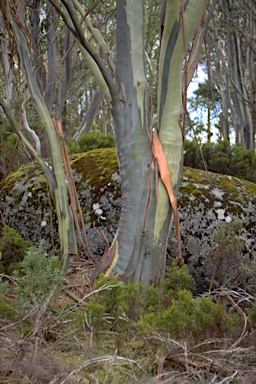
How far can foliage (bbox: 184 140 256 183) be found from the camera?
615 centimetres

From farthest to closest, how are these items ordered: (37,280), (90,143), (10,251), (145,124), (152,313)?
1. (90,143)
2. (10,251)
3. (145,124)
4. (37,280)
5. (152,313)

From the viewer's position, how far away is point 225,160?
614cm

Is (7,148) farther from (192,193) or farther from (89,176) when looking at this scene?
(192,193)

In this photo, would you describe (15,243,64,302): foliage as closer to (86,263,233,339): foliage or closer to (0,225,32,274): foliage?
(86,263,233,339): foliage

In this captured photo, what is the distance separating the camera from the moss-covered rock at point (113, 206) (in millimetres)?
4113

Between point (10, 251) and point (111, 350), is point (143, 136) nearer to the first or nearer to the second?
point (10, 251)

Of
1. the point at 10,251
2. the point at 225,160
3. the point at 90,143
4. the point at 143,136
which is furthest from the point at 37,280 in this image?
the point at 90,143

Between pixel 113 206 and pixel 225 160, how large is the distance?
2.45m

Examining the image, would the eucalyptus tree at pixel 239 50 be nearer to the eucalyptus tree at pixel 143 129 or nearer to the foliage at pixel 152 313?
the eucalyptus tree at pixel 143 129

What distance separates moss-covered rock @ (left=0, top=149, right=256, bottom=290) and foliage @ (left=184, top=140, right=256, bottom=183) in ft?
4.46

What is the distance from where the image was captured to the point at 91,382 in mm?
1791

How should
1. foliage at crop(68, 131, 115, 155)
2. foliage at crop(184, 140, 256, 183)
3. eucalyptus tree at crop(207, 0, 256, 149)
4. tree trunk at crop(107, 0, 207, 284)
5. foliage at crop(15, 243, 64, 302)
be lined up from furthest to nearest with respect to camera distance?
eucalyptus tree at crop(207, 0, 256, 149)
foliage at crop(68, 131, 115, 155)
foliage at crop(184, 140, 256, 183)
tree trunk at crop(107, 0, 207, 284)
foliage at crop(15, 243, 64, 302)

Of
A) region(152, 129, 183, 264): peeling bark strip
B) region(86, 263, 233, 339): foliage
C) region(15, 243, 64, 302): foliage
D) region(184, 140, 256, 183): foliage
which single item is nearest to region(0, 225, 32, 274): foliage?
region(15, 243, 64, 302): foliage

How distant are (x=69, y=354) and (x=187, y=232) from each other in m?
2.18
